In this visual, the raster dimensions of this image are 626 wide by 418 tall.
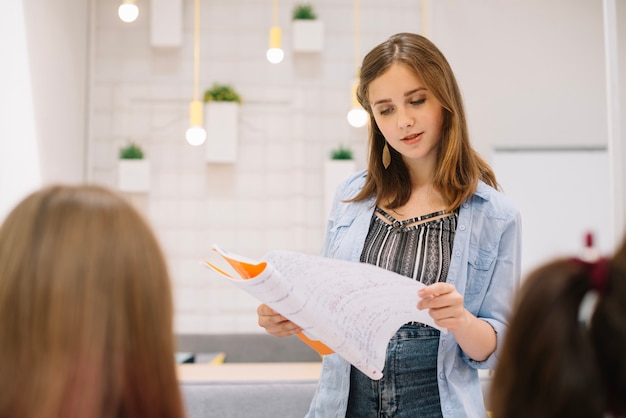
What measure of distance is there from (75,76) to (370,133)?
12.5ft

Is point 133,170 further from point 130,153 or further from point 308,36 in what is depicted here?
point 308,36

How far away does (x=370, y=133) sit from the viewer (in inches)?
63.2

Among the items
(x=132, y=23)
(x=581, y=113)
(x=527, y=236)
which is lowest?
(x=527, y=236)

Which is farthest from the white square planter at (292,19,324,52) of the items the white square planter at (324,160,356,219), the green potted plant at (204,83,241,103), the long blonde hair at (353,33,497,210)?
the long blonde hair at (353,33,497,210)

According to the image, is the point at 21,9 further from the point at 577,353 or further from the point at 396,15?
the point at 577,353

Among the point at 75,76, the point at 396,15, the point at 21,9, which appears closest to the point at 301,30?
the point at 396,15

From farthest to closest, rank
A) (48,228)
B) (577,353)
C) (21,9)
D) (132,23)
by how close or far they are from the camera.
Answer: (132,23)
(21,9)
(48,228)
(577,353)

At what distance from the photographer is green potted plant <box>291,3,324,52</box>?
4.92 meters

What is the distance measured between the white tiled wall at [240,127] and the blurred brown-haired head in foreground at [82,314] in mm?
4205

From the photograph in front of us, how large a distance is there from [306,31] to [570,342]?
456cm

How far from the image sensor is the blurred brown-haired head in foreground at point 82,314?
2.28 ft

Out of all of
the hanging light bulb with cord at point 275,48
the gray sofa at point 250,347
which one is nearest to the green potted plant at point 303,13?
the hanging light bulb with cord at point 275,48

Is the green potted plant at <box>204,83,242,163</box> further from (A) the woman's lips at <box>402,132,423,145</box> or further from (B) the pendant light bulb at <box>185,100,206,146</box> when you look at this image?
(A) the woman's lips at <box>402,132,423,145</box>

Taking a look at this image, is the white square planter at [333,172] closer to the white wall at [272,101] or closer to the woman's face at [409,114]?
the white wall at [272,101]
